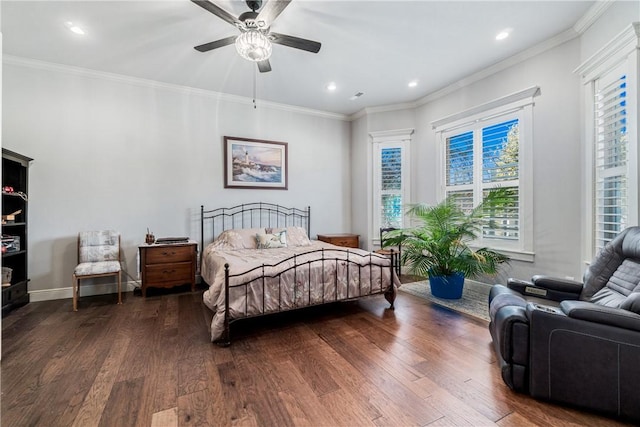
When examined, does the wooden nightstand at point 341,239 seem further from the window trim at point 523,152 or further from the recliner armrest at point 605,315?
the recliner armrest at point 605,315

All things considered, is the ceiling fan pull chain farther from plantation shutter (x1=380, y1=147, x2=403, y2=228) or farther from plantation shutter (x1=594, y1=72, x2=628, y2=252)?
plantation shutter (x1=594, y1=72, x2=628, y2=252)

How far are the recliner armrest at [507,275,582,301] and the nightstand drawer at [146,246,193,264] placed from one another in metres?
4.01

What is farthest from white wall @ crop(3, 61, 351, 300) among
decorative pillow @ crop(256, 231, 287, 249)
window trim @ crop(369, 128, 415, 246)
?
window trim @ crop(369, 128, 415, 246)

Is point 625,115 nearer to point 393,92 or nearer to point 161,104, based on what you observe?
point 393,92

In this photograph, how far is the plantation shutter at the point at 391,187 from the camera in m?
5.33

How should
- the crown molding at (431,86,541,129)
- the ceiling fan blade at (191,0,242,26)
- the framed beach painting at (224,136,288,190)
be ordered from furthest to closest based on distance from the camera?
the framed beach painting at (224,136,288,190)
the crown molding at (431,86,541,129)
the ceiling fan blade at (191,0,242,26)

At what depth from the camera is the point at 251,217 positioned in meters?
4.94

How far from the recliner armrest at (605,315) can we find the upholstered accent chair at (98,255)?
14.6 feet

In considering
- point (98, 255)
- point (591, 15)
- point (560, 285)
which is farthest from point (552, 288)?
point (98, 255)

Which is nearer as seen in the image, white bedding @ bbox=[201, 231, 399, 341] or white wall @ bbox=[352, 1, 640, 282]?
white bedding @ bbox=[201, 231, 399, 341]

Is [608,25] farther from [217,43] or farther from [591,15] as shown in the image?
[217,43]

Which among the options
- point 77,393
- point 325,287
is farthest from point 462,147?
point 77,393

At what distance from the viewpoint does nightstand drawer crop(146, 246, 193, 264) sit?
3777 millimetres

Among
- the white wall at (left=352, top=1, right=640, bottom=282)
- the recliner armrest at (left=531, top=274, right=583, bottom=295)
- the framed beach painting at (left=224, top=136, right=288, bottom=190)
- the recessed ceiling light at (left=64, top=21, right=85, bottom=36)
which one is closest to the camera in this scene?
the recliner armrest at (left=531, top=274, right=583, bottom=295)
